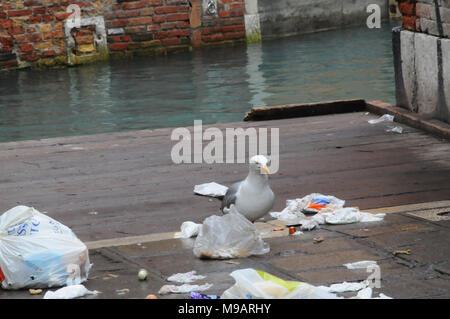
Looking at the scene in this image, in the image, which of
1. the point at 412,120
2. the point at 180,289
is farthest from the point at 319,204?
the point at 412,120

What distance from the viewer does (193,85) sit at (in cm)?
1178

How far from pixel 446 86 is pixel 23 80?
28.8 feet

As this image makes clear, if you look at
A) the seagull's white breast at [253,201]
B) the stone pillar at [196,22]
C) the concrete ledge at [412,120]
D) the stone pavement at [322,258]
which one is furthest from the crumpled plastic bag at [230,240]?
the stone pillar at [196,22]

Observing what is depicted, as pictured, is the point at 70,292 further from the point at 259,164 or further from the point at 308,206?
the point at 308,206

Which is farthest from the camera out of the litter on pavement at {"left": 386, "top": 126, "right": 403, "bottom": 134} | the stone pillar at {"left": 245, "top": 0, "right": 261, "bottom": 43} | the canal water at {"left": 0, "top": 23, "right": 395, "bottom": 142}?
the stone pillar at {"left": 245, "top": 0, "right": 261, "bottom": 43}

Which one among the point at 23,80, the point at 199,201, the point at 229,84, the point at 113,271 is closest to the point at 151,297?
the point at 113,271

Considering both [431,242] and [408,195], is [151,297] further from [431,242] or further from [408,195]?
[408,195]

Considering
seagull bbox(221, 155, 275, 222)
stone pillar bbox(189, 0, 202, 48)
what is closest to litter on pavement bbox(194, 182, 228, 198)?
Result: seagull bbox(221, 155, 275, 222)

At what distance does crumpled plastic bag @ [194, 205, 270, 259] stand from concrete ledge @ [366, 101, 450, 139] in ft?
8.68

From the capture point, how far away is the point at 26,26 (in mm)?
14156

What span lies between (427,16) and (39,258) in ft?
12.7

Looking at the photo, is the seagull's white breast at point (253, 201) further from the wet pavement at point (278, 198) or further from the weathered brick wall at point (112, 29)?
the weathered brick wall at point (112, 29)

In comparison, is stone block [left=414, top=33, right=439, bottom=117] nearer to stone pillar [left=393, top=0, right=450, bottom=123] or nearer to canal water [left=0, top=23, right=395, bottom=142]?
stone pillar [left=393, top=0, right=450, bottom=123]

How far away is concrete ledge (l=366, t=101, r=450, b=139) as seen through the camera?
6.04 m
